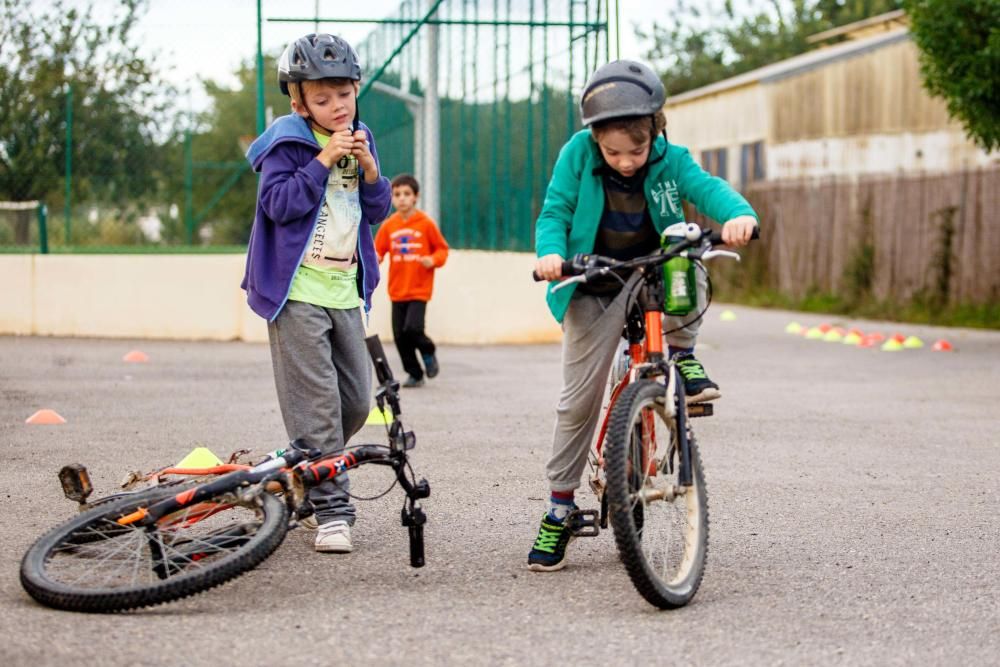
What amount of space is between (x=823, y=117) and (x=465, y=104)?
17.3 meters

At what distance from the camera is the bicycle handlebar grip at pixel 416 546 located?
494 centimetres

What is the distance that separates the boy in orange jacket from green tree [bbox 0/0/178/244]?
19.2 feet

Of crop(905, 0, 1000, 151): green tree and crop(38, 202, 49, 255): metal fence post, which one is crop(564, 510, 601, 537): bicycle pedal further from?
crop(38, 202, 49, 255): metal fence post

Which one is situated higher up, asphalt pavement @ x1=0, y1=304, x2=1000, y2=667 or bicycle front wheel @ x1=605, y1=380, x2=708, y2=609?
bicycle front wheel @ x1=605, y1=380, x2=708, y2=609

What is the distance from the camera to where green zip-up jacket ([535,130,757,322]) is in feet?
16.2

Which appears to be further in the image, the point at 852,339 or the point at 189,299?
the point at 852,339

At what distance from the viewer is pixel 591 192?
16.2 ft

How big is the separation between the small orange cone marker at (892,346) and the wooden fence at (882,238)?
19.0 feet

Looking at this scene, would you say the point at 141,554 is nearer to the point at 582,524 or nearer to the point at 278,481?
the point at 278,481

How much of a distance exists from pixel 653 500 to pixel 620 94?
124 centimetres

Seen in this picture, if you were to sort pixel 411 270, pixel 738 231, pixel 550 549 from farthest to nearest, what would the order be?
pixel 411 270
pixel 550 549
pixel 738 231

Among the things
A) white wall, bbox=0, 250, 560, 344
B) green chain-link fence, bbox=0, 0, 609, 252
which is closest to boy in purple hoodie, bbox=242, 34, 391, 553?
green chain-link fence, bbox=0, 0, 609, 252

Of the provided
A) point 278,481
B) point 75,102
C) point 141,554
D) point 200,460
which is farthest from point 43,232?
point 278,481

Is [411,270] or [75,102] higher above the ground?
[75,102]
